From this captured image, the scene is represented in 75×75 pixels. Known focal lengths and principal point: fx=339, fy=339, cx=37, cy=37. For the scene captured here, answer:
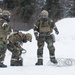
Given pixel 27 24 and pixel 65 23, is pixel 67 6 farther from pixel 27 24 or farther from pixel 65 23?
pixel 65 23

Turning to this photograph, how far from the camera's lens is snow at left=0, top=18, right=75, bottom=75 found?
26.3 feet

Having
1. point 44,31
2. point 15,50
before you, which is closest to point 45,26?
point 44,31

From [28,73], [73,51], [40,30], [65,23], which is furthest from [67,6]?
[28,73]

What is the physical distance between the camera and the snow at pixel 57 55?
26.3 ft

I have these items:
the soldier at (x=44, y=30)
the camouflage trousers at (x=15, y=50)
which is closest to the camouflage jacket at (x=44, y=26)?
the soldier at (x=44, y=30)

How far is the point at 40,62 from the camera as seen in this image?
10.2 meters

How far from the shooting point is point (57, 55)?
46.0 feet

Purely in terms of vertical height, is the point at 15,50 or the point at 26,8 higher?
the point at 26,8

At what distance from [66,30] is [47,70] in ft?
35.5

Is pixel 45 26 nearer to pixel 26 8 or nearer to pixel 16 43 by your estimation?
pixel 16 43

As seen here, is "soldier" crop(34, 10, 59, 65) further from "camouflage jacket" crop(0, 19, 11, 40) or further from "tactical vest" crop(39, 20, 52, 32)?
"camouflage jacket" crop(0, 19, 11, 40)

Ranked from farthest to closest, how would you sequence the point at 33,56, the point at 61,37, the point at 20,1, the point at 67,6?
the point at 67,6, the point at 20,1, the point at 61,37, the point at 33,56

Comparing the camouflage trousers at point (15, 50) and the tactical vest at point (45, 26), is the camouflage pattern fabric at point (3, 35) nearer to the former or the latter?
the camouflage trousers at point (15, 50)

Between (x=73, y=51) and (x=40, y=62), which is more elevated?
(x=73, y=51)
